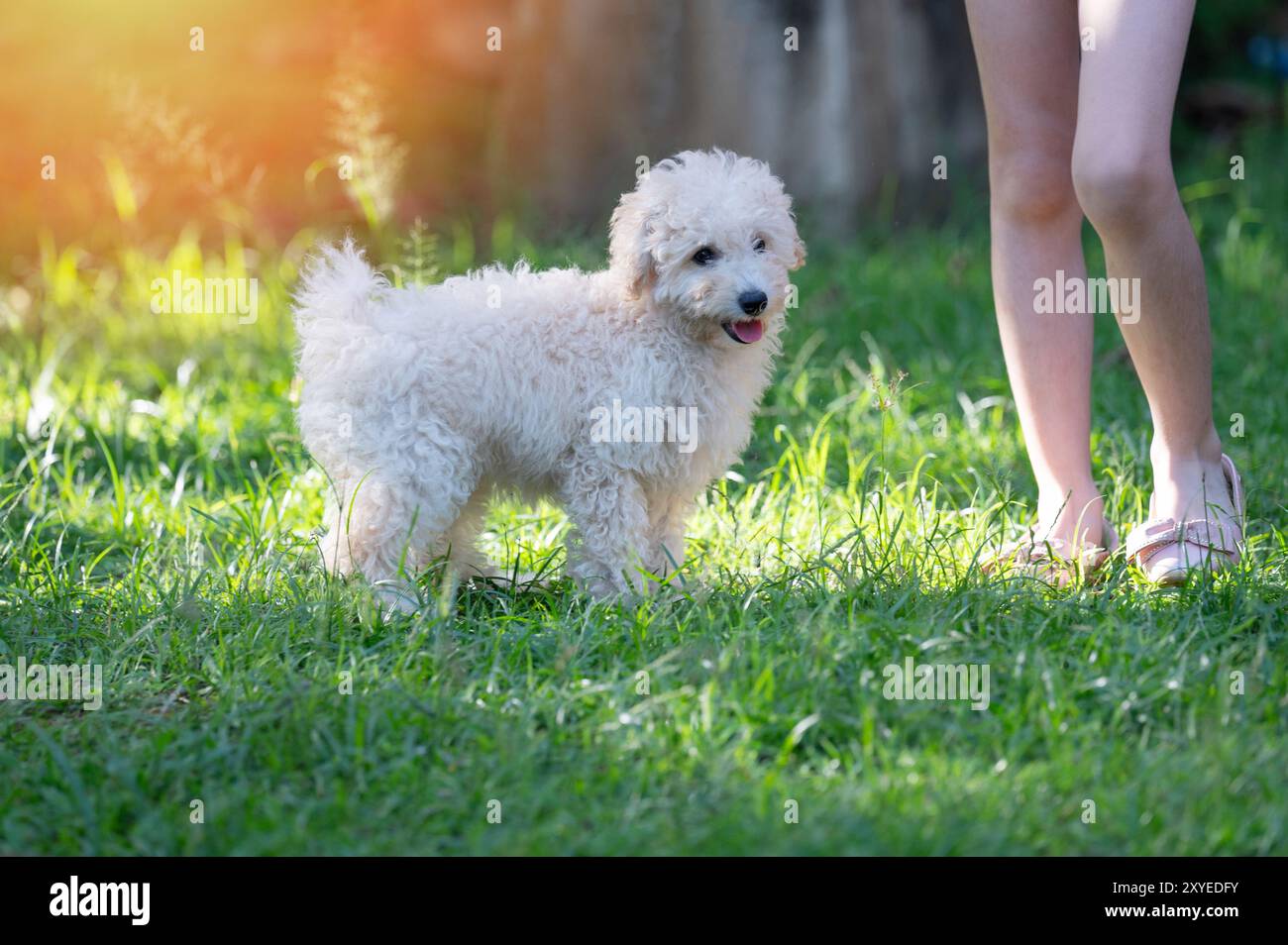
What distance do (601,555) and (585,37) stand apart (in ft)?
13.4

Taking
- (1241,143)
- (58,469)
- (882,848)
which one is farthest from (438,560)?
(1241,143)

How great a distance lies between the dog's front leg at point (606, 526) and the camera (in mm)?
3215

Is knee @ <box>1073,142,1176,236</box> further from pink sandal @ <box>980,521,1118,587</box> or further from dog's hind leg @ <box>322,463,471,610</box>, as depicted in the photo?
dog's hind leg @ <box>322,463,471,610</box>

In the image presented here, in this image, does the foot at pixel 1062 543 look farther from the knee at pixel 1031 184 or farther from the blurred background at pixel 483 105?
the blurred background at pixel 483 105

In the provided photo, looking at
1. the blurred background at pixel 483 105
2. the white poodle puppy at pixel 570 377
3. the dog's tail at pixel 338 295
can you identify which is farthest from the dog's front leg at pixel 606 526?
the blurred background at pixel 483 105

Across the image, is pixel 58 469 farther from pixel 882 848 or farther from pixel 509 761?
pixel 882 848

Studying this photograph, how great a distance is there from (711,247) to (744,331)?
8.4 inches

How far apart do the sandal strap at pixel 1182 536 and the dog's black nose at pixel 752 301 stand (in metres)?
1.12

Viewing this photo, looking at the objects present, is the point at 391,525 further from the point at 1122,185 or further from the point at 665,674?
the point at 1122,185

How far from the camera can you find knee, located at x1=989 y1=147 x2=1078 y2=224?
338 centimetres

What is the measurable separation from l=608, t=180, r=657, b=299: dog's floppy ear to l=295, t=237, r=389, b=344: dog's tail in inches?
23.0

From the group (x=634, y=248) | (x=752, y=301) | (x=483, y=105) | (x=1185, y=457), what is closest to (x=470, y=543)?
(x=634, y=248)

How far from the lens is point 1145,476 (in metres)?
4.16

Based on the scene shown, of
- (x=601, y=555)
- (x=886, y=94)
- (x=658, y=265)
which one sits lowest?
(x=601, y=555)
